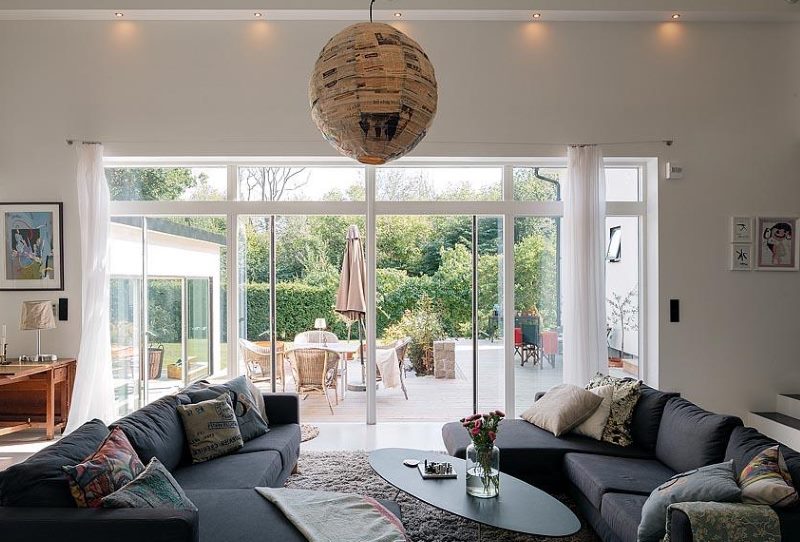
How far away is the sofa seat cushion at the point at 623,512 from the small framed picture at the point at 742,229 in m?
3.53

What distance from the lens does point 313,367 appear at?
18.3ft

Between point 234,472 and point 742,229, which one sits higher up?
point 742,229

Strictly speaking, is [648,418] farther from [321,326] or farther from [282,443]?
[321,326]

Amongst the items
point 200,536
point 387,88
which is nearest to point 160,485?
point 200,536

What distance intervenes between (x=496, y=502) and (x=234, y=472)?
146 centimetres

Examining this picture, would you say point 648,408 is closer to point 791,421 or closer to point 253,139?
point 791,421

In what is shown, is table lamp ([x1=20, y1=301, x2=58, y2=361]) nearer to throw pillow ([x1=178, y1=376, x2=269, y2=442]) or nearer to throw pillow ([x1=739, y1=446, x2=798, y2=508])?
throw pillow ([x1=178, y1=376, x2=269, y2=442])

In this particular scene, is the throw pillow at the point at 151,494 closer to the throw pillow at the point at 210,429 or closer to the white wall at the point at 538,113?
the throw pillow at the point at 210,429

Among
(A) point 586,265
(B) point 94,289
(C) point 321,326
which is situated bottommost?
(C) point 321,326

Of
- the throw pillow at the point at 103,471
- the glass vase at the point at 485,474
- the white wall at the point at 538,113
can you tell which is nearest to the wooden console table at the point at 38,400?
the white wall at the point at 538,113

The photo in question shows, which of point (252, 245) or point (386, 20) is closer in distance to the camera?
point (386, 20)

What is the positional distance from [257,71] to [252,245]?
1718mm

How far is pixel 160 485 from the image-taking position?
2354 millimetres

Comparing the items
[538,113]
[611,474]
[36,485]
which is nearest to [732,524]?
[611,474]
